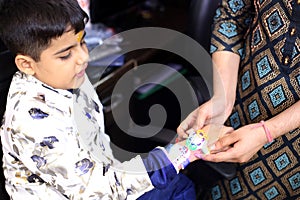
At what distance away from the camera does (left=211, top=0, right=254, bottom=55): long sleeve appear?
112 centimetres

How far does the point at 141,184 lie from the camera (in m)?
0.94

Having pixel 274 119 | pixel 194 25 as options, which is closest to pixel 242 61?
pixel 274 119

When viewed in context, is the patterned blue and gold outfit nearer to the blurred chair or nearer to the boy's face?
→ the blurred chair

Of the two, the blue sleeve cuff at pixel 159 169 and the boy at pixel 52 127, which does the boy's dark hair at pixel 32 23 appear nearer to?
the boy at pixel 52 127

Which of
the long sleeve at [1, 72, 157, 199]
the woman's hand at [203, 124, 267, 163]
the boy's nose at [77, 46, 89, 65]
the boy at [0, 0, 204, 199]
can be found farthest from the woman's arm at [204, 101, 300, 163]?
the boy's nose at [77, 46, 89, 65]

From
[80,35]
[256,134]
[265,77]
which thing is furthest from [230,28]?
[80,35]

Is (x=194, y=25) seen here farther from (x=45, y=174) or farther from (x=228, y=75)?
(x=45, y=174)

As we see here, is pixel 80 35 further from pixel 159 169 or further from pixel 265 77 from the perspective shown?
pixel 265 77

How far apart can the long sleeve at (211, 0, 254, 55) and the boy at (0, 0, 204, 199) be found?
0.33 meters

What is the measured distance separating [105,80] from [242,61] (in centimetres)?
53

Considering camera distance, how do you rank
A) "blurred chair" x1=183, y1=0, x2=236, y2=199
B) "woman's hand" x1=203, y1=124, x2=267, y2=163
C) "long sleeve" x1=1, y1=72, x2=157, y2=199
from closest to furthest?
"long sleeve" x1=1, y1=72, x2=157, y2=199 → "woman's hand" x1=203, y1=124, x2=267, y2=163 → "blurred chair" x1=183, y1=0, x2=236, y2=199

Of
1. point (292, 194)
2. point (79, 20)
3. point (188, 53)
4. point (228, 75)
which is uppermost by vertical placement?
point (79, 20)

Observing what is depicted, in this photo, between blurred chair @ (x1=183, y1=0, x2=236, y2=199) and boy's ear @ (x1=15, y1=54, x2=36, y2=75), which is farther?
blurred chair @ (x1=183, y1=0, x2=236, y2=199)

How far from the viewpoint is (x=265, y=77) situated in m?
1.04
